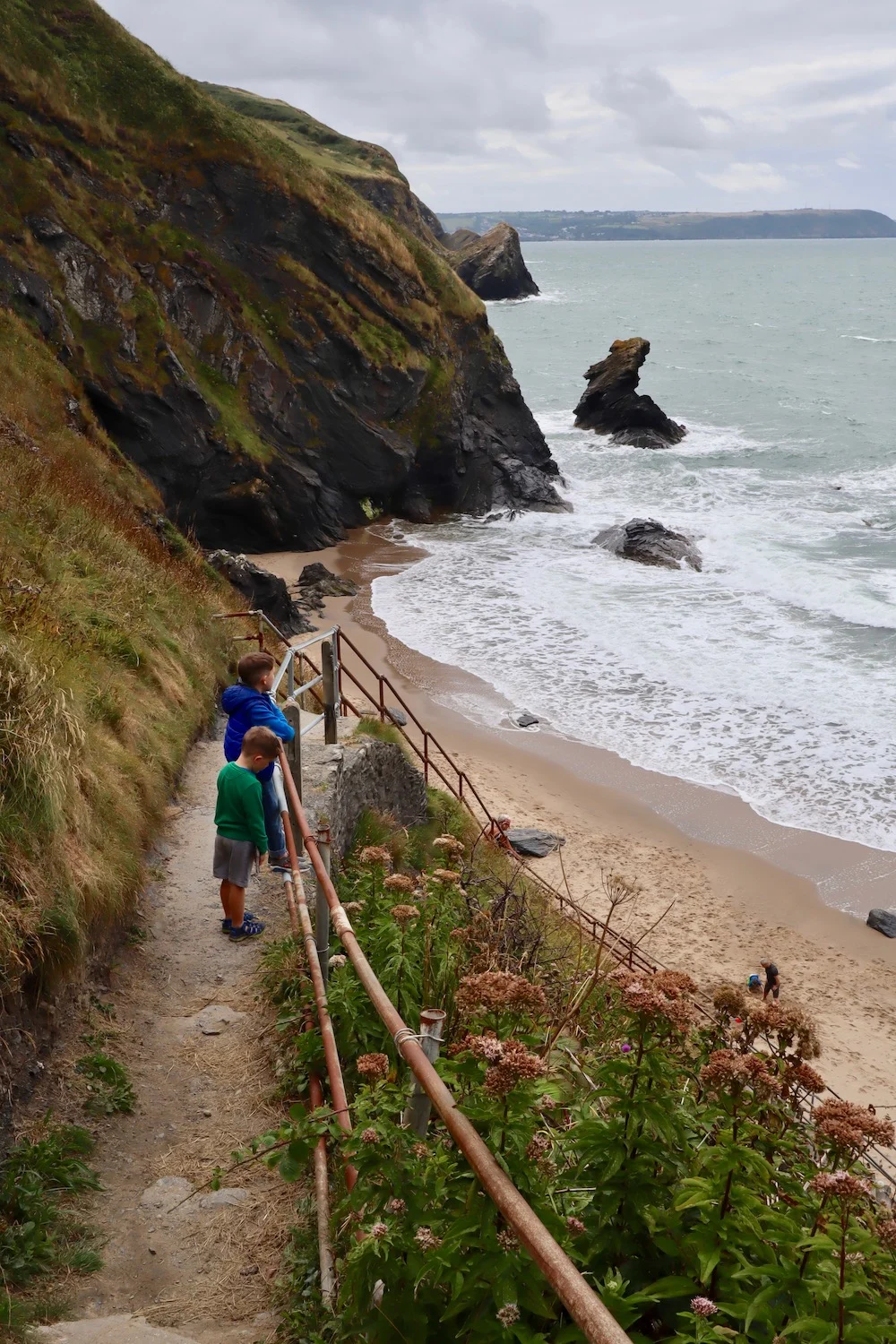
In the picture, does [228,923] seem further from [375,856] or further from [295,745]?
[375,856]

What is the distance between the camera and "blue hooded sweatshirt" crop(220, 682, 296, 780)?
720cm

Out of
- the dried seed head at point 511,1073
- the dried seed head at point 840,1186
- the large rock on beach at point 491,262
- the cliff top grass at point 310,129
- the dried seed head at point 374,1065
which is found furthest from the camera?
the large rock on beach at point 491,262

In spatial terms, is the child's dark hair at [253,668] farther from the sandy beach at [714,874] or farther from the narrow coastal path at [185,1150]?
the sandy beach at [714,874]

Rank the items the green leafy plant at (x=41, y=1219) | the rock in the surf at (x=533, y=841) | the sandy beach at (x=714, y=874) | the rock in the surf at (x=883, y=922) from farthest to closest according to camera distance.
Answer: the rock in the surf at (x=533, y=841) < the rock in the surf at (x=883, y=922) < the sandy beach at (x=714, y=874) < the green leafy plant at (x=41, y=1219)

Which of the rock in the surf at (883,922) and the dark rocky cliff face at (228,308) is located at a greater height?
the dark rocky cliff face at (228,308)

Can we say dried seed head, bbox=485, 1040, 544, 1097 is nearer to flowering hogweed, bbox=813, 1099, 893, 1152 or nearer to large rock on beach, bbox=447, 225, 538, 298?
flowering hogweed, bbox=813, 1099, 893, 1152

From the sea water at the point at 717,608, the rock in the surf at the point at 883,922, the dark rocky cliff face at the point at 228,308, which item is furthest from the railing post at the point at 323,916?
the dark rocky cliff face at the point at 228,308

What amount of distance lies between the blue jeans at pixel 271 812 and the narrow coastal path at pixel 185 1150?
515 millimetres

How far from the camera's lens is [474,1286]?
2.46m

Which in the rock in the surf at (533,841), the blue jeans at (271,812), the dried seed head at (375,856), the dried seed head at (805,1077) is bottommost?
the rock in the surf at (533,841)

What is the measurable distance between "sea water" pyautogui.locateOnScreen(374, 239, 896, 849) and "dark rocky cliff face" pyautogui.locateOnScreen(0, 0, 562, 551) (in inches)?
129

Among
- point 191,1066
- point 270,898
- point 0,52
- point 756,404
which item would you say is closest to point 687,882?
point 270,898

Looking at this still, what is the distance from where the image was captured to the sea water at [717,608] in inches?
713

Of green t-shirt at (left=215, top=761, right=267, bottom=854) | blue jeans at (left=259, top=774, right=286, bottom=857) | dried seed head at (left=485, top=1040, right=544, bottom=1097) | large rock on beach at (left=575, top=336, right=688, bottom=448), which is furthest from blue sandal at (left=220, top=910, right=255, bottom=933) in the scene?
large rock on beach at (left=575, top=336, right=688, bottom=448)
